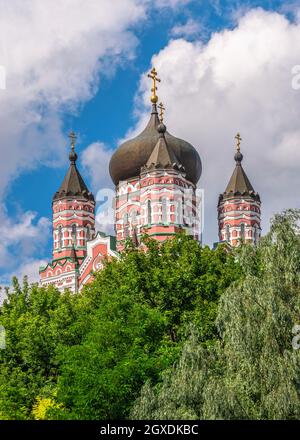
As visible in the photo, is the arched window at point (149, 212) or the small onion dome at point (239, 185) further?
the small onion dome at point (239, 185)

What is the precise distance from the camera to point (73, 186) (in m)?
50.3

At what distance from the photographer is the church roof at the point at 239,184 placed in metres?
50.5

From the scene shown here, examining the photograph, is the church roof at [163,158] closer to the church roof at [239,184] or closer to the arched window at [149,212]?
the arched window at [149,212]

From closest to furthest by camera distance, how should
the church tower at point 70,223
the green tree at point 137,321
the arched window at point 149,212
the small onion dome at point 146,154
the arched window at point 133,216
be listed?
the green tree at point 137,321 < the arched window at point 149,212 < the arched window at point 133,216 < the small onion dome at point 146,154 < the church tower at point 70,223

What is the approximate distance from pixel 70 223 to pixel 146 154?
20.0 ft

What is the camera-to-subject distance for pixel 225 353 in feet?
58.1

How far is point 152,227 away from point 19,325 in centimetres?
1534

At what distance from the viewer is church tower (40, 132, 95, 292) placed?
48.1m

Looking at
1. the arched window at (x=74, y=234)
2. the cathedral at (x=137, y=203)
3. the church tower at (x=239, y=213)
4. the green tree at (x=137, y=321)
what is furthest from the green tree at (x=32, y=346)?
the church tower at (x=239, y=213)

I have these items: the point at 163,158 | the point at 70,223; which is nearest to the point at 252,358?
the point at 163,158

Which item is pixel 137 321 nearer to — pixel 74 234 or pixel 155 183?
pixel 155 183

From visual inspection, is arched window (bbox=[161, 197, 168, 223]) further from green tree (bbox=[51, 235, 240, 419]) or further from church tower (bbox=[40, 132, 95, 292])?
green tree (bbox=[51, 235, 240, 419])

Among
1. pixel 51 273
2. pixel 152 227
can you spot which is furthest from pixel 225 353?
pixel 51 273
